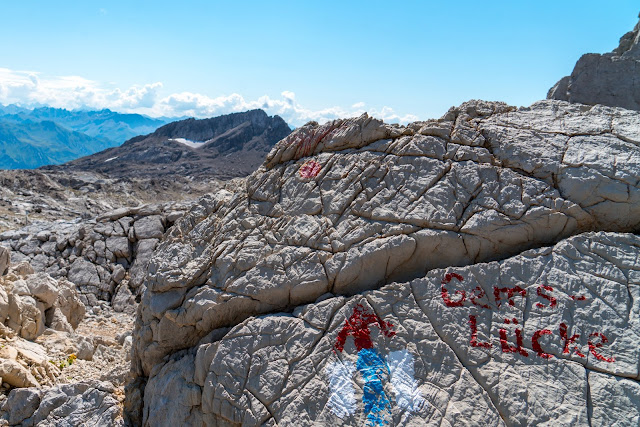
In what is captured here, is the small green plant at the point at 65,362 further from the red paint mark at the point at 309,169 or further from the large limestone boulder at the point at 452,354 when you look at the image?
the red paint mark at the point at 309,169

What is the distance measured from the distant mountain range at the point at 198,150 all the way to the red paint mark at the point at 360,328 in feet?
234

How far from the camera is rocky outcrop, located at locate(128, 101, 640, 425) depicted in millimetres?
5305

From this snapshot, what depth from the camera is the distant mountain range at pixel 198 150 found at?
81312 mm

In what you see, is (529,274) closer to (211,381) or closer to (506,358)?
(506,358)

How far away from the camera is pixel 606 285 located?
222 inches

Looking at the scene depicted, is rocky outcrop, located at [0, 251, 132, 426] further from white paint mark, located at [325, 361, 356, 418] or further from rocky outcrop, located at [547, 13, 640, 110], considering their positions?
rocky outcrop, located at [547, 13, 640, 110]

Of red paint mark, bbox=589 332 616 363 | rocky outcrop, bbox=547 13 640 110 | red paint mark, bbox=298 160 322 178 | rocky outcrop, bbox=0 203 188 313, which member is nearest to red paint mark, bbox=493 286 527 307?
red paint mark, bbox=589 332 616 363

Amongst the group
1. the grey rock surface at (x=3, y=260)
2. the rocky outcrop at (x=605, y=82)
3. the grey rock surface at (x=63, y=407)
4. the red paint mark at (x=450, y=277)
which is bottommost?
the grey rock surface at (x=63, y=407)

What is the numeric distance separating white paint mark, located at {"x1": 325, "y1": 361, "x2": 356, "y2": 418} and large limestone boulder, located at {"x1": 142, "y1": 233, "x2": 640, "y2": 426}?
0.05ft

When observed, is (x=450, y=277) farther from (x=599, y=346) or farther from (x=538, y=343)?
(x=599, y=346)

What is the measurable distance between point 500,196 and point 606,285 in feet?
6.37

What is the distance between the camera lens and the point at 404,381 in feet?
17.8

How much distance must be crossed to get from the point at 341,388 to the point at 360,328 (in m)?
0.88

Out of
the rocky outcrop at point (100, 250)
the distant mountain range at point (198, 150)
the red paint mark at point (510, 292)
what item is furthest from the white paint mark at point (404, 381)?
the distant mountain range at point (198, 150)
